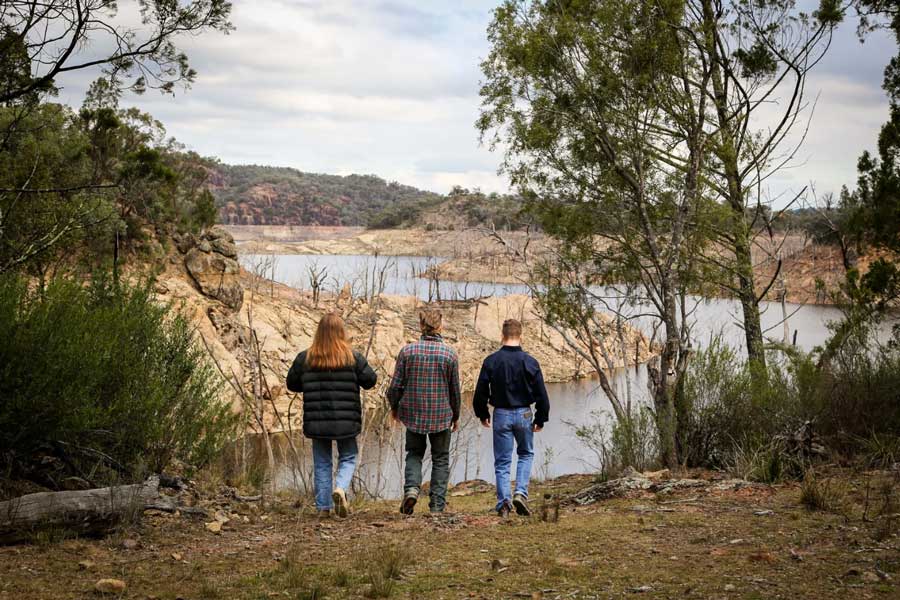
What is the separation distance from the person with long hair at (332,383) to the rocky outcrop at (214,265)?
25575 mm

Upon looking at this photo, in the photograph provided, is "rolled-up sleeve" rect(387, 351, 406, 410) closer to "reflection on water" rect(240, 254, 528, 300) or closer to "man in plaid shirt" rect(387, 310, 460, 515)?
"man in plaid shirt" rect(387, 310, 460, 515)

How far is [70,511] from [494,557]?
3120 millimetres

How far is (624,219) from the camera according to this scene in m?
15.2

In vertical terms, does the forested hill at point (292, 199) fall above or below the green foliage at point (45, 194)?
above

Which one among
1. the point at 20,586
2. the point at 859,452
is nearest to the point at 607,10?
the point at 859,452

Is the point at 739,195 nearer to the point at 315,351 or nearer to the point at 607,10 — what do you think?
the point at 607,10

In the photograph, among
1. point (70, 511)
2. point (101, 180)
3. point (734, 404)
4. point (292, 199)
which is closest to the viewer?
point (70, 511)

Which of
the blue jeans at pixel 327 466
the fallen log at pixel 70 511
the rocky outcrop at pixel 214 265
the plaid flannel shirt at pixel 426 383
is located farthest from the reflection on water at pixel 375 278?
the fallen log at pixel 70 511

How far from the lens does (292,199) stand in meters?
127

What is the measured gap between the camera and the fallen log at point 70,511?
20.5ft

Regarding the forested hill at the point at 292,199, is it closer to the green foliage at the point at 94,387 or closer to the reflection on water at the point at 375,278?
the reflection on water at the point at 375,278

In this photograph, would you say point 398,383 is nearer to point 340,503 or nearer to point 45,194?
point 340,503

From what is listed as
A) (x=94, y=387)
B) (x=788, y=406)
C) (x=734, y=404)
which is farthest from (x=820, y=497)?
(x=94, y=387)

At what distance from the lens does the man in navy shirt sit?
804cm
